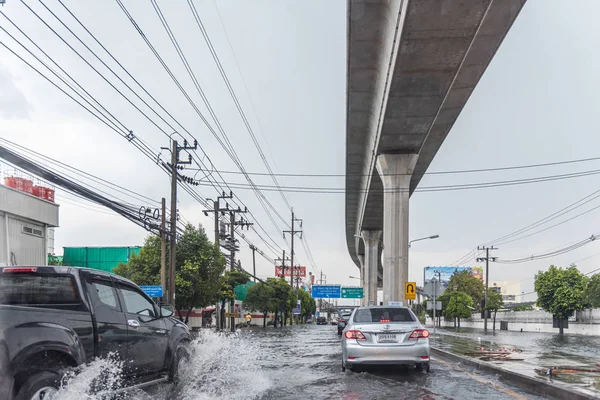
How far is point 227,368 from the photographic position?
40.8 ft

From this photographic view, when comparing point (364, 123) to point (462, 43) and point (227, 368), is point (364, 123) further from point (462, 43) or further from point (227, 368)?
point (227, 368)

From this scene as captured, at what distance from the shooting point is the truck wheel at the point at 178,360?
364 inches

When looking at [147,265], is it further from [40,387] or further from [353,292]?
[353,292]

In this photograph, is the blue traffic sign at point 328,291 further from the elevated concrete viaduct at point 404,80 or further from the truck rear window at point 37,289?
the truck rear window at point 37,289

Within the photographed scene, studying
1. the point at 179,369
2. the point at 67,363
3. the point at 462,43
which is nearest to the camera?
the point at 67,363

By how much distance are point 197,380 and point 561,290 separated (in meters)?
48.5

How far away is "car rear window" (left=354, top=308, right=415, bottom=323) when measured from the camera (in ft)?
40.1

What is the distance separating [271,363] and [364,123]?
54.7 feet

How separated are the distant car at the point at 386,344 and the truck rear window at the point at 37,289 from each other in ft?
20.0

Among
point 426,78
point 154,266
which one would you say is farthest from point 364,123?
point 154,266

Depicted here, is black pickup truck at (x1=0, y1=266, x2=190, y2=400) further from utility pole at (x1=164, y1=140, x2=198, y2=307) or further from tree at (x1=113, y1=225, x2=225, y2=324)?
tree at (x1=113, y1=225, x2=225, y2=324)

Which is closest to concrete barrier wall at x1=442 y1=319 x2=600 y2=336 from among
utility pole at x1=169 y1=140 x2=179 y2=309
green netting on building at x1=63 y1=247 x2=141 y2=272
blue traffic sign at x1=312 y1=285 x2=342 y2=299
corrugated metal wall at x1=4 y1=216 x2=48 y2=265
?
blue traffic sign at x1=312 y1=285 x2=342 y2=299

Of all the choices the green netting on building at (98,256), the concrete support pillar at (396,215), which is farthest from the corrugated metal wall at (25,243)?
the green netting on building at (98,256)

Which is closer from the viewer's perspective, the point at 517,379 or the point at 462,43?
the point at 517,379
